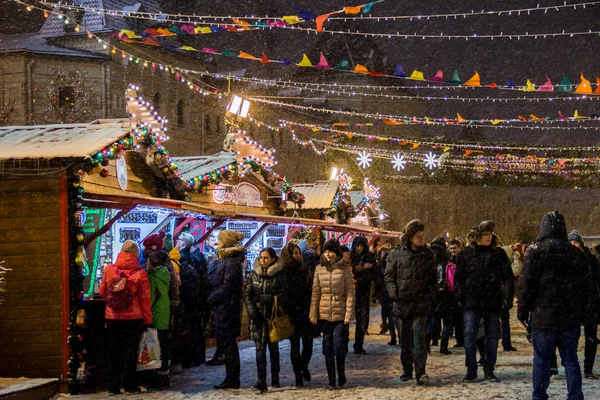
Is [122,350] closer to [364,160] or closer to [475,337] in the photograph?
[475,337]

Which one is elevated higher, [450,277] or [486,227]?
[486,227]

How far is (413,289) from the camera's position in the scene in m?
9.44

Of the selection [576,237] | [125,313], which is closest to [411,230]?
[576,237]

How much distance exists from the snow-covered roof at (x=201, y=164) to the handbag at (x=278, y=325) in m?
6.95

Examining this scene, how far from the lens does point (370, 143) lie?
62.4 m

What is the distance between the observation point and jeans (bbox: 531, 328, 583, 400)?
7.14 metres

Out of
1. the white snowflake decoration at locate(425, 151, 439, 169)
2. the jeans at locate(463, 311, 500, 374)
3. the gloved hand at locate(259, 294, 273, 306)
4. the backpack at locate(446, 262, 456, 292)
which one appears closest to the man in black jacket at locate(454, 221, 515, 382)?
the jeans at locate(463, 311, 500, 374)

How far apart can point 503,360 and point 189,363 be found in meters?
4.70

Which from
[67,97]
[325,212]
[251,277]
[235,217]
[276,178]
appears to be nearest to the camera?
[251,277]

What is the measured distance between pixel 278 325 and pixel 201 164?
29.9ft

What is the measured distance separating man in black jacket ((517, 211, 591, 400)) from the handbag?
3.05 meters

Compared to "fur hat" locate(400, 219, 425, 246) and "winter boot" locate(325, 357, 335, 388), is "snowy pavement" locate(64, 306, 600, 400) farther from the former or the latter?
"fur hat" locate(400, 219, 425, 246)

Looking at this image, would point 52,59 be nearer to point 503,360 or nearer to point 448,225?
point 503,360

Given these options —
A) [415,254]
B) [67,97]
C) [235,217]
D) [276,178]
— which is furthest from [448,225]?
[415,254]
